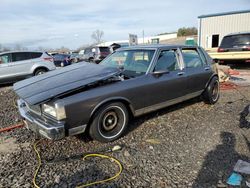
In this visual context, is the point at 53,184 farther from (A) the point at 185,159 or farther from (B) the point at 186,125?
(B) the point at 186,125

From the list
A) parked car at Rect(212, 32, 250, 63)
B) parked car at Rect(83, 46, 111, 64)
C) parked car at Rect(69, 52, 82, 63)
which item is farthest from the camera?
parked car at Rect(69, 52, 82, 63)

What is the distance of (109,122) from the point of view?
13.2 ft

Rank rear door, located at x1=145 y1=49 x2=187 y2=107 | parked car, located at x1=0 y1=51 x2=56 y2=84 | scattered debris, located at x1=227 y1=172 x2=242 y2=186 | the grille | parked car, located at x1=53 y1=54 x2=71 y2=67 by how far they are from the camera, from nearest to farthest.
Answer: scattered debris, located at x1=227 y1=172 x2=242 y2=186
the grille
rear door, located at x1=145 y1=49 x2=187 y2=107
parked car, located at x1=0 y1=51 x2=56 y2=84
parked car, located at x1=53 y1=54 x2=71 y2=67

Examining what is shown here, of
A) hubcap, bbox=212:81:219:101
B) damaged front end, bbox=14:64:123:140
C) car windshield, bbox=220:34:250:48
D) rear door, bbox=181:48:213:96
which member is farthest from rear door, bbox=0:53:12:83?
car windshield, bbox=220:34:250:48

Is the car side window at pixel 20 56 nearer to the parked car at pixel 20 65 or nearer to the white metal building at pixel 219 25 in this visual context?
the parked car at pixel 20 65

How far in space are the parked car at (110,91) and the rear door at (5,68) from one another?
655 centimetres

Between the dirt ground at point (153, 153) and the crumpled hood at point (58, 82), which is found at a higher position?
the crumpled hood at point (58, 82)

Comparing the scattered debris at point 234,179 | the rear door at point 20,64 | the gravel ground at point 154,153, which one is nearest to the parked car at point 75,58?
the rear door at point 20,64

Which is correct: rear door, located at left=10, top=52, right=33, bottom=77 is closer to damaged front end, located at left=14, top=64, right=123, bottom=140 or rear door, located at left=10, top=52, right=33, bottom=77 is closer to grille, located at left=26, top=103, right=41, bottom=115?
damaged front end, located at left=14, top=64, right=123, bottom=140

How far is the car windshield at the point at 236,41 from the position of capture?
1154 cm

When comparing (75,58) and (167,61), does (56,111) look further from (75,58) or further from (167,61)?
(75,58)

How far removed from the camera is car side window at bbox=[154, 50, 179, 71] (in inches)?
183

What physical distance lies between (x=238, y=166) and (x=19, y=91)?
3.65 meters

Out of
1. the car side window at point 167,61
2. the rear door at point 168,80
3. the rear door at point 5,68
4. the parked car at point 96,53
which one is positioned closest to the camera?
the rear door at point 168,80
